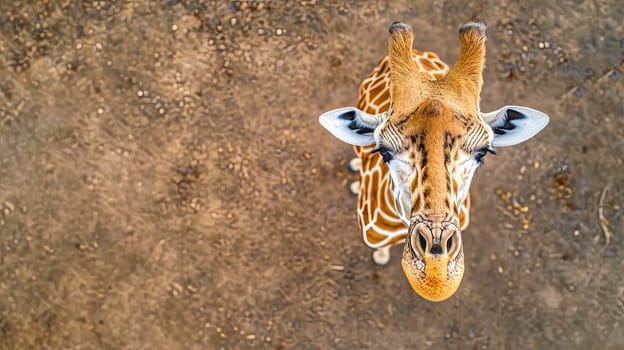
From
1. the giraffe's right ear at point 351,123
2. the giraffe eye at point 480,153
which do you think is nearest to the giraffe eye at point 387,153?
the giraffe's right ear at point 351,123

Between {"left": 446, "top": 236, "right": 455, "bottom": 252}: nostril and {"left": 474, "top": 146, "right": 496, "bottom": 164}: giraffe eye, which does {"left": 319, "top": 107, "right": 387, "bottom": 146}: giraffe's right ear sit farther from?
{"left": 446, "top": 236, "right": 455, "bottom": 252}: nostril

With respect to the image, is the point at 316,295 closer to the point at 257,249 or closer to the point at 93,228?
the point at 257,249

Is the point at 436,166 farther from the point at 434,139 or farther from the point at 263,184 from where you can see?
the point at 263,184

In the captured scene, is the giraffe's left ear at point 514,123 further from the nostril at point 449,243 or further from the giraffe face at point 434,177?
the nostril at point 449,243

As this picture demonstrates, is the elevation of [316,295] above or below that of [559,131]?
below

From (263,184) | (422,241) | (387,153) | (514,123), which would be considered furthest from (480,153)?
(263,184)

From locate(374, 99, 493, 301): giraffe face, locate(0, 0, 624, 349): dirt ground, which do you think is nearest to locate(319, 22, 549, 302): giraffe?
locate(374, 99, 493, 301): giraffe face

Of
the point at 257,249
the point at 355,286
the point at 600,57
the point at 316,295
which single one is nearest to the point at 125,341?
the point at 257,249
